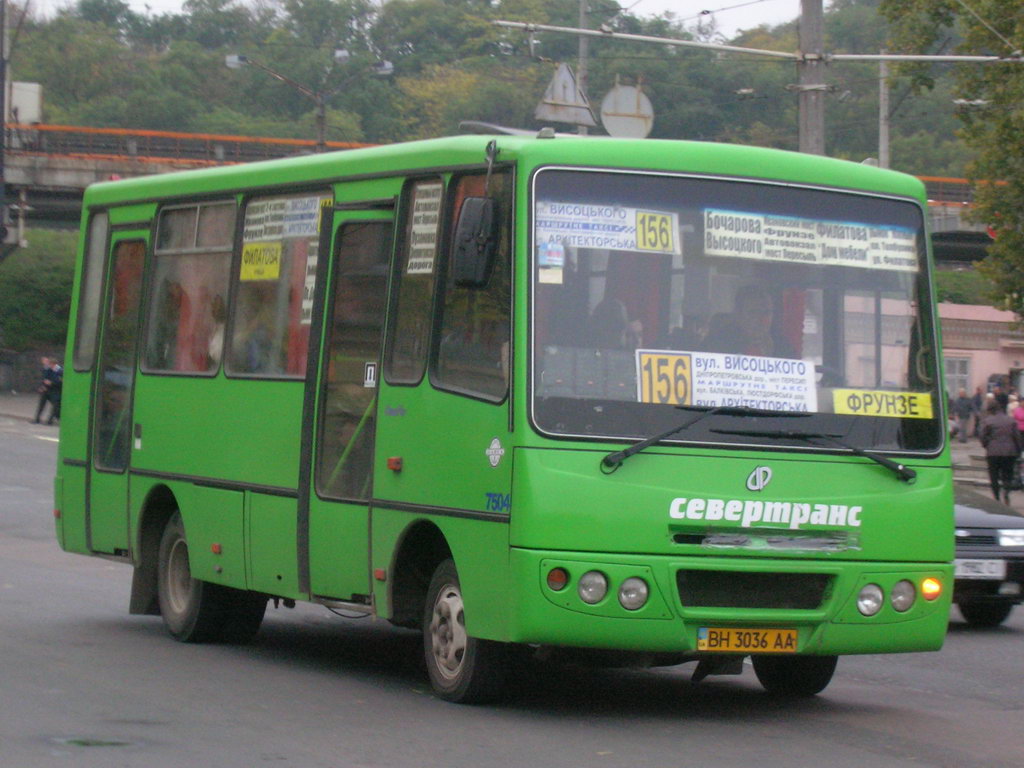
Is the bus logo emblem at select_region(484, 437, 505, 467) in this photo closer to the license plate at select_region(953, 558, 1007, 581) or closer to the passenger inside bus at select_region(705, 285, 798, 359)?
the passenger inside bus at select_region(705, 285, 798, 359)

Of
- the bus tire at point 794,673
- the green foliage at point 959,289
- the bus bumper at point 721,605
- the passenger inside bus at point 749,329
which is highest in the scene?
the green foliage at point 959,289

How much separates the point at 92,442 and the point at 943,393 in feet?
20.8

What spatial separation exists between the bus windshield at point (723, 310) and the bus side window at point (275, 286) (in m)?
2.33

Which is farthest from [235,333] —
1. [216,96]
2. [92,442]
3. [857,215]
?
[216,96]

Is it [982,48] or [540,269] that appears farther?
[982,48]

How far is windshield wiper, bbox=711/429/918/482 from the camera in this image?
851 centimetres

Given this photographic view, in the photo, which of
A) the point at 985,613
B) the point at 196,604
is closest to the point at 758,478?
the point at 196,604

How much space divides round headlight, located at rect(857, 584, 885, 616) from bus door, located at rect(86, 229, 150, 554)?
563 centimetres

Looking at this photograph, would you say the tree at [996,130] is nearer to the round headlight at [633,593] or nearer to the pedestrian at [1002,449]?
the pedestrian at [1002,449]

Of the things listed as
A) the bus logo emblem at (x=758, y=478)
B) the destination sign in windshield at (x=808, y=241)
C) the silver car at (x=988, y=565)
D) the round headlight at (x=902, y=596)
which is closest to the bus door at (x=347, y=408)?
the destination sign in windshield at (x=808, y=241)

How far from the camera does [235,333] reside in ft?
36.8

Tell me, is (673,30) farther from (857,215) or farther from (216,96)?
(857,215)

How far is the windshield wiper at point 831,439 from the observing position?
8.51 metres

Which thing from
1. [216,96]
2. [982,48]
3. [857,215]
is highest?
[216,96]
